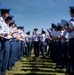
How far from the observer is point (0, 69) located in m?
8.48

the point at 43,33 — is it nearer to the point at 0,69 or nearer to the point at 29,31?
the point at 29,31

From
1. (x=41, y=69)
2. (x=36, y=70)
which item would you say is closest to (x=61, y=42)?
(x=41, y=69)

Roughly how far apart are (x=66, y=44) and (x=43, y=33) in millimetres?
10487

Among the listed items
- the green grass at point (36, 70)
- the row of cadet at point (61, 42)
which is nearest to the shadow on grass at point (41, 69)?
the green grass at point (36, 70)

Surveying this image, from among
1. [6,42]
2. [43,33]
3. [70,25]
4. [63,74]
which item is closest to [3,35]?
[6,42]

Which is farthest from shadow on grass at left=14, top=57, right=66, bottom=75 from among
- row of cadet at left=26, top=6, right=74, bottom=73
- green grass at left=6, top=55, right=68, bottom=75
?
row of cadet at left=26, top=6, right=74, bottom=73

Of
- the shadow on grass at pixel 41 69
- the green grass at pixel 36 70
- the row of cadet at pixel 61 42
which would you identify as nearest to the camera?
the row of cadet at pixel 61 42

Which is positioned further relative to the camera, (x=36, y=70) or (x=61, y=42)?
(x=61, y=42)

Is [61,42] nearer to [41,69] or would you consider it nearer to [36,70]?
[41,69]

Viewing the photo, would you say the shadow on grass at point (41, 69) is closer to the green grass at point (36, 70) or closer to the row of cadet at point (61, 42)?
the green grass at point (36, 70)

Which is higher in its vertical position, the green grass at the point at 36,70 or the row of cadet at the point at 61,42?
the row of cadet at the point at 61,42

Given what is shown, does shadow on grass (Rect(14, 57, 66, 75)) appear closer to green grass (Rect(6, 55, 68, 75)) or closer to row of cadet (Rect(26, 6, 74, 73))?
green grass (Rect(6, 55, 68, 75))

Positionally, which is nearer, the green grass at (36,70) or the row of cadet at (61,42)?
the row of cadet at (61,42)

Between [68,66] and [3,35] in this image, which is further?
[68,66]
